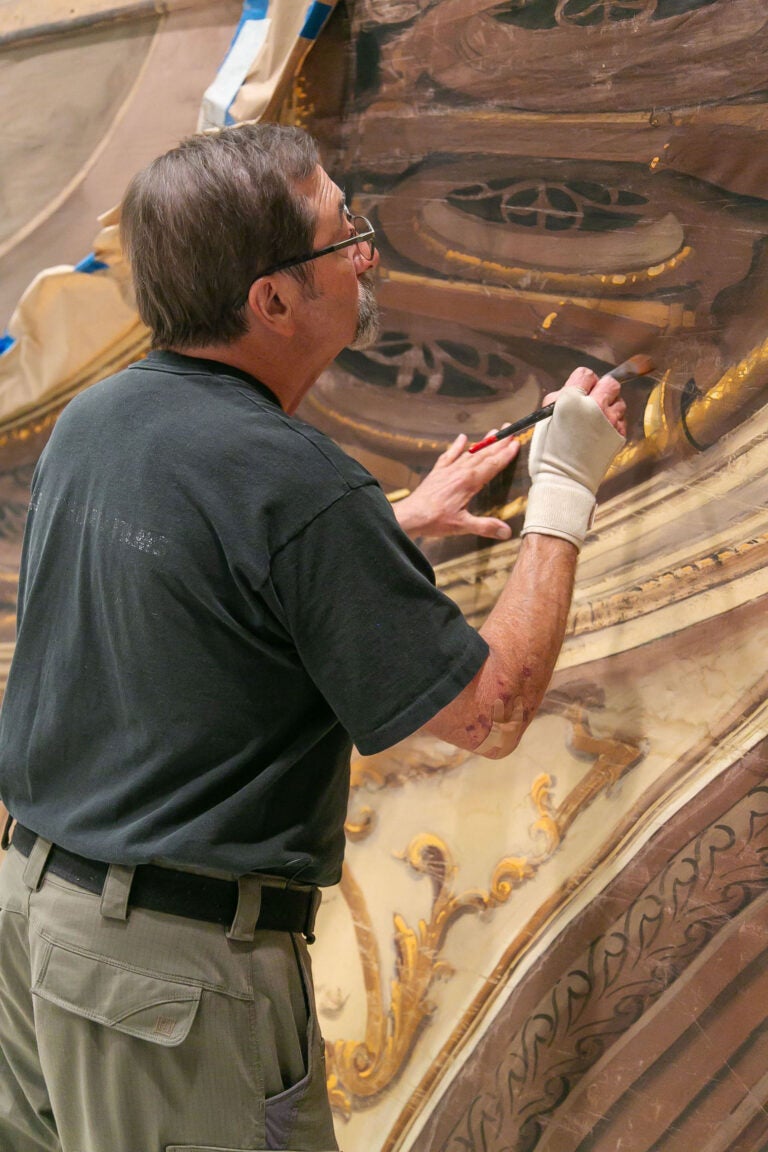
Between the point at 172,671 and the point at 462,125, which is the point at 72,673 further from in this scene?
the point at 462,125

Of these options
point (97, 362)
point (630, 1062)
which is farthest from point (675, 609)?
point (97, 362)

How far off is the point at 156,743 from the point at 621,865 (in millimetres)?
631

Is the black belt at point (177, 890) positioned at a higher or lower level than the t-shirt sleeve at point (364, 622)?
lower

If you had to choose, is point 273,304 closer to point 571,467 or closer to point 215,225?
point 215,225

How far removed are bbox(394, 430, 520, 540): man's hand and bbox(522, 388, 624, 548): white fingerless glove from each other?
196 millimetres

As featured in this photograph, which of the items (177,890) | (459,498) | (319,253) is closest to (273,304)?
(319,253)

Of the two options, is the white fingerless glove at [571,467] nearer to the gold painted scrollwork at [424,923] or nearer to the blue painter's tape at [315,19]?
the gold painted scrollwork at [424,923]

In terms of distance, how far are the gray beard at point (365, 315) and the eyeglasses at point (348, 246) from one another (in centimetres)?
3

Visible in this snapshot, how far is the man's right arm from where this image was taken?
3.39 feet

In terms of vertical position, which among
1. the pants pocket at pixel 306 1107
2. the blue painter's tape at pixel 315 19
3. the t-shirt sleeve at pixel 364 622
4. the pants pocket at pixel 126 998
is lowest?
the pants pocket at pixel 306 1107

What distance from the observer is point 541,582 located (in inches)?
45.3

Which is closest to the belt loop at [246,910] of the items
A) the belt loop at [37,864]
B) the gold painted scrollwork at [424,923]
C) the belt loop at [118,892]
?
the belt loop at [118,892]

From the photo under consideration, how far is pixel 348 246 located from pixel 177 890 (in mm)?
702

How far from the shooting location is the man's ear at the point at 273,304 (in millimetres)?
1091
